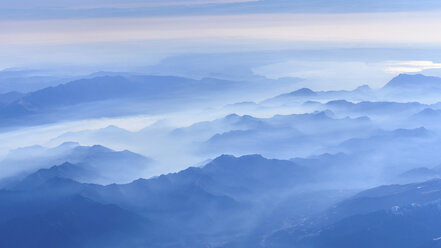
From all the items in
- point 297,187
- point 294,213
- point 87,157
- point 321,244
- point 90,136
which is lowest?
point 321,244

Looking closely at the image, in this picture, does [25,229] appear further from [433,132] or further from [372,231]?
[433,132]

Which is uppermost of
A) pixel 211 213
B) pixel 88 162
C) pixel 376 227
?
pixel 88 162

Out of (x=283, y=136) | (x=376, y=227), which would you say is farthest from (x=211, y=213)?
(x=283, y=136)

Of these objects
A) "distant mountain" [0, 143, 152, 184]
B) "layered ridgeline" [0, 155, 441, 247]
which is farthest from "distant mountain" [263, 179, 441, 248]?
"distant mountain" [0, 143, 152, 184]

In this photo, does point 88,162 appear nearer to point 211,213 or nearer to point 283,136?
point 211,213

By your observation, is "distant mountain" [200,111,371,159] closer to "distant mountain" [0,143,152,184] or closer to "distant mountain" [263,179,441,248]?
"distant mountain" [0,143,152,184]

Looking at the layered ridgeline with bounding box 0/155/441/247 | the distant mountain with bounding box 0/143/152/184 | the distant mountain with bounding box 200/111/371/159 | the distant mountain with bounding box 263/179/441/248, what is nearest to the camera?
the distant mountain with bounding box 263/179/441/248

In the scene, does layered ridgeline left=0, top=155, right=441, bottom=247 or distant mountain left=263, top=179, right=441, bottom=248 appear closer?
distant mountain left=263, top=179, right=441, bottom=248

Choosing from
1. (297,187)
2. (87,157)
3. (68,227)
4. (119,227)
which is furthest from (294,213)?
(87,157)

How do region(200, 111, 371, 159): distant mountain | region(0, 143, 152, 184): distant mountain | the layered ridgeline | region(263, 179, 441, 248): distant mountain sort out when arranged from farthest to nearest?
1. region(200, 111, 371, 159): distant mountain
2. region(0, 143, 152, 184): distant mountain
3. the layered ridgeline
4. region(263, 179, 441, 248): distant mountain
